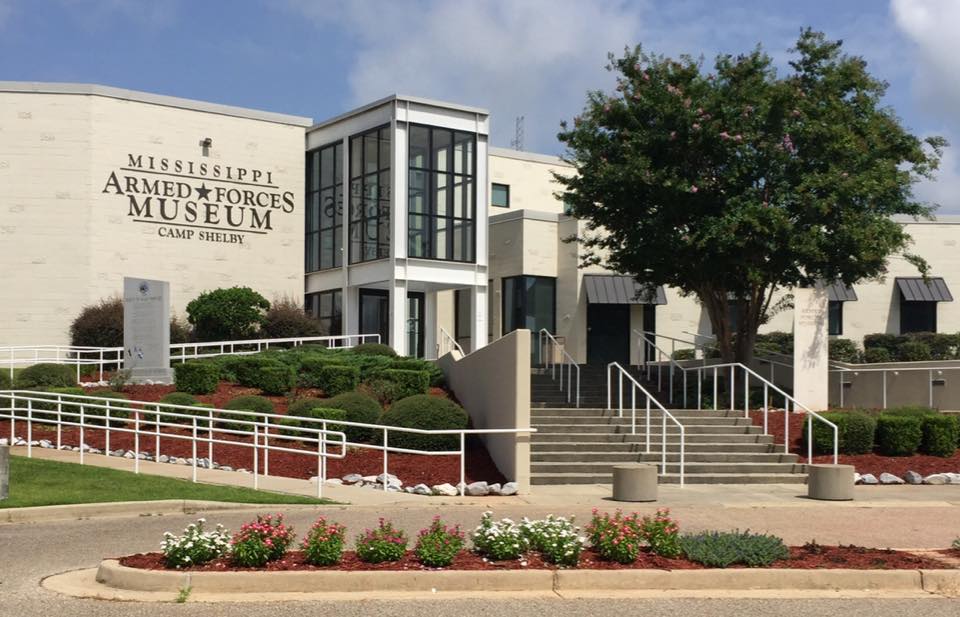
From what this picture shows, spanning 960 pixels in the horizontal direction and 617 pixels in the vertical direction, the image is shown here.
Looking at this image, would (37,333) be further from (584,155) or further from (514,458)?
(514,458)

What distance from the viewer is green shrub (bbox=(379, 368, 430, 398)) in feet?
82.0

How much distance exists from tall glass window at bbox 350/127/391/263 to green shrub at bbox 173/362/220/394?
10805 millimetres

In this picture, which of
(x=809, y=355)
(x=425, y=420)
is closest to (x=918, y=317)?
(x=809, y=355)

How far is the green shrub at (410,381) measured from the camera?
82.0ft

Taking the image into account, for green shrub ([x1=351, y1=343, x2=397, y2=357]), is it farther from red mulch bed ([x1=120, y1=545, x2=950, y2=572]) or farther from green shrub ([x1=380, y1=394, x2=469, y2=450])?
red mulch bed ([x1=120, y1=545, x2=950, y2=572])

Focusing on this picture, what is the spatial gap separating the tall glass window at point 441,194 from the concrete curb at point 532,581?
26.3 m

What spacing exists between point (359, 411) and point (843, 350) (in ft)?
73.3

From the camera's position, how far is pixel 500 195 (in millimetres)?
44031

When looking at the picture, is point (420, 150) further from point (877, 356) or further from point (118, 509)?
point (118, 509)

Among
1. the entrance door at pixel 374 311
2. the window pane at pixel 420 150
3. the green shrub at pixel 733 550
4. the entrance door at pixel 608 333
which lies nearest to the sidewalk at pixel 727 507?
the green shrub at pixel 733 550

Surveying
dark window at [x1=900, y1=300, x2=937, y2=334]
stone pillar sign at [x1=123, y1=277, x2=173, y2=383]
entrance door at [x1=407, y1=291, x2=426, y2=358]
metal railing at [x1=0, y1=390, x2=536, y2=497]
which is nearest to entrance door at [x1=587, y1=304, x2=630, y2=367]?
entrance door at [x1=407, y1=291, x2=426, y2=358]

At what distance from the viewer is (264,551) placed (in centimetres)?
934

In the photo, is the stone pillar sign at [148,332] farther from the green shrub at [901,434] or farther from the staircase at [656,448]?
the green shrub at [901,434]

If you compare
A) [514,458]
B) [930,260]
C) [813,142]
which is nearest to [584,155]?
[813,142]
